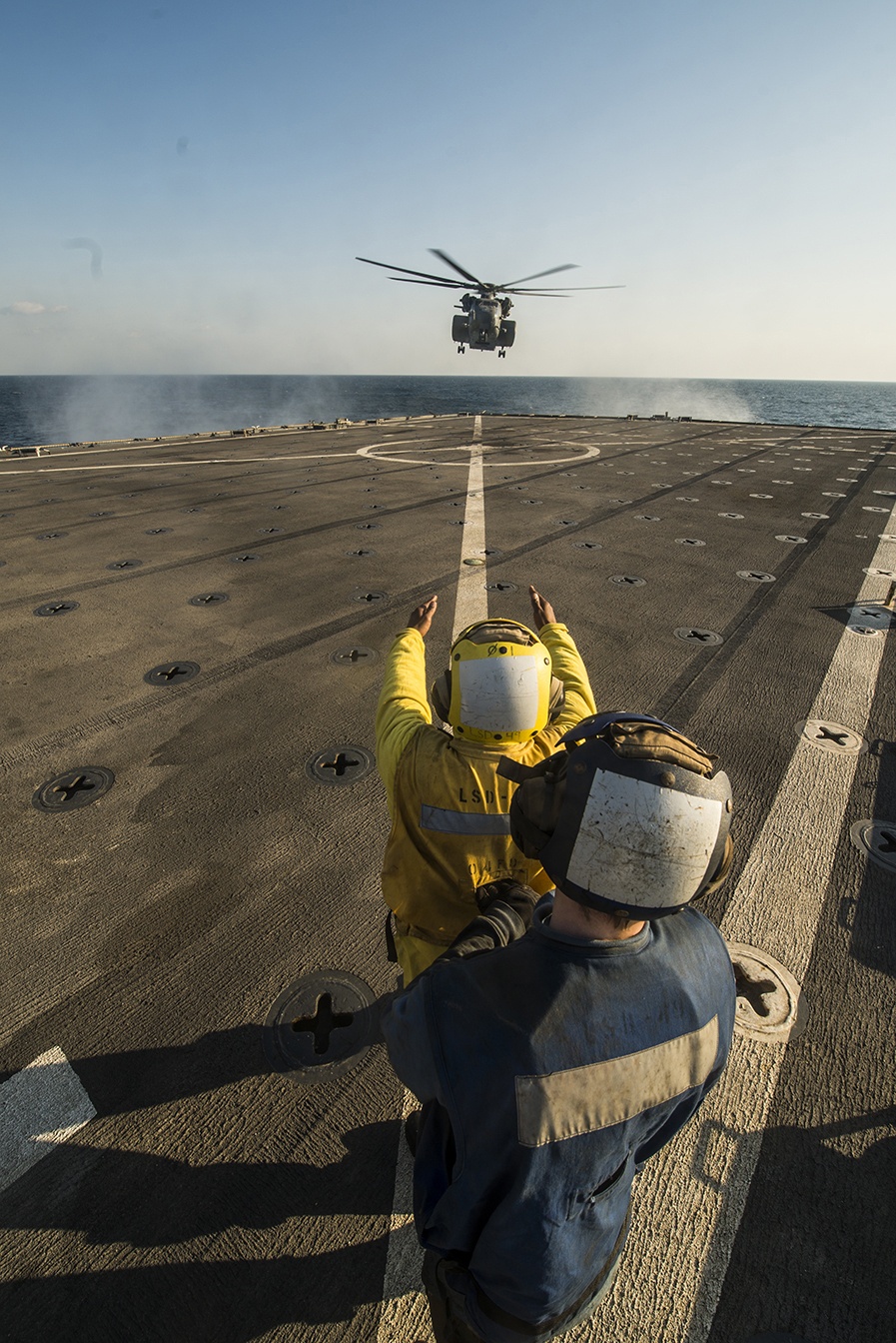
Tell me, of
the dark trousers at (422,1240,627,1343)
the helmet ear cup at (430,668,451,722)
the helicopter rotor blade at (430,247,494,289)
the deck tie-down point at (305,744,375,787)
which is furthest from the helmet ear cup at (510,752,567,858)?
the helicopter rotor blade at (430,247,494,289)

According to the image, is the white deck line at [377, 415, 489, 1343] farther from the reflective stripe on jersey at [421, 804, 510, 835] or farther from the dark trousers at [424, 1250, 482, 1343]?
the reflective stripe on jersey at [421, 804, 510, 835]

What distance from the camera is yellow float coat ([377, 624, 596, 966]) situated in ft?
7.45

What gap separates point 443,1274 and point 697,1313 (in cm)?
113

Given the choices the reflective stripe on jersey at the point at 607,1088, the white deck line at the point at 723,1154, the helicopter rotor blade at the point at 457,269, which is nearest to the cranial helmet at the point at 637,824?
the reflective stripe on jersey at the point at 607,1088

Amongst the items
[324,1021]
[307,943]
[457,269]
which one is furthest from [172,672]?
[457,269]

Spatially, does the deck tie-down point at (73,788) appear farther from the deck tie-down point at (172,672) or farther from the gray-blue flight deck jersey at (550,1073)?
the gray-blue flight deck jersey at (550,1073)

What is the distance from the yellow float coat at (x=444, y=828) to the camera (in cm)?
227

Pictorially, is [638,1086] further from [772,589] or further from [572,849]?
[772,589]

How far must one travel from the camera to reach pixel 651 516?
42.8 ft

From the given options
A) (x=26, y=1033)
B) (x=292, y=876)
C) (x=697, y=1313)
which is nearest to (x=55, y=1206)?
(x=26, y=1033)

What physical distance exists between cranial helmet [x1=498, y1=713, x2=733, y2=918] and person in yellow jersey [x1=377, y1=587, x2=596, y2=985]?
2.54 feet

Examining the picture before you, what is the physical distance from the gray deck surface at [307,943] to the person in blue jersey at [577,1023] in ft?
3.64

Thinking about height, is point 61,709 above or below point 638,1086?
below

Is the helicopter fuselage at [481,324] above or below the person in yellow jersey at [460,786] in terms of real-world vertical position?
above
